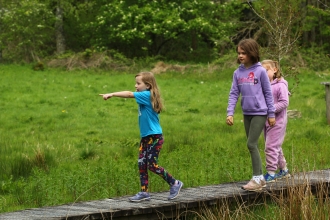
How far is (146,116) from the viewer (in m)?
7.40

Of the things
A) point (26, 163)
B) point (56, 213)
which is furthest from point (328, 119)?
point (56, 213)

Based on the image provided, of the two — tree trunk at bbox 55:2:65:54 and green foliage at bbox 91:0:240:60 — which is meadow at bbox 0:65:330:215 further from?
tree trunk at bbox 55:2:65:54

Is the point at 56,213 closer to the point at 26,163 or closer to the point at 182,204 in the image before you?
the point at 182,204

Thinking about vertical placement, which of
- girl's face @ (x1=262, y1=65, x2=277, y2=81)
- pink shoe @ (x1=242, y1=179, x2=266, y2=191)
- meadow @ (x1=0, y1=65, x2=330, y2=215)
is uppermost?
girl's face @ (x1=262, y1=65, x2=277, y2=81)

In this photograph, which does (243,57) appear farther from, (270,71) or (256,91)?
(270,71)

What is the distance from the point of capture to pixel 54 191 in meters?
8.48

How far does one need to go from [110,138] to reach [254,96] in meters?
7.06

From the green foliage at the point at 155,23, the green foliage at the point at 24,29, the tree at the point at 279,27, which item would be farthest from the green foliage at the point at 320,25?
the tree at the point at 279,27

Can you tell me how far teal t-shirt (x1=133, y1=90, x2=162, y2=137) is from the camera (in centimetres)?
736

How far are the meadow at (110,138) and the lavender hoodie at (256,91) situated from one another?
721 mm

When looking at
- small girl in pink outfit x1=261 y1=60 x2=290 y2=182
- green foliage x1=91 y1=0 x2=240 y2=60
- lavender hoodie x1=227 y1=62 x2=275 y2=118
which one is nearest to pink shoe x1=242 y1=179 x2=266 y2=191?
small girl in pink outfit x1=261 y1=60 x2=290 y2=182

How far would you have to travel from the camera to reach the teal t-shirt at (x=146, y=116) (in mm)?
7355

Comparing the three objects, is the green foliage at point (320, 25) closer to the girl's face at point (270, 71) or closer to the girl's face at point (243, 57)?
the girl's face at point (270, 71)

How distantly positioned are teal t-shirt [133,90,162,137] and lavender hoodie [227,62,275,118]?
0.94 meters
